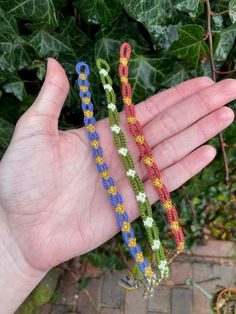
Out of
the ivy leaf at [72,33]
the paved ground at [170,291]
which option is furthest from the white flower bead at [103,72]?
the paved ground at [170,291]

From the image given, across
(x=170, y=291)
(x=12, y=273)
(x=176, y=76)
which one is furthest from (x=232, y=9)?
(x=170, y=291)

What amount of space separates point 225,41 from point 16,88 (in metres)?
0.62

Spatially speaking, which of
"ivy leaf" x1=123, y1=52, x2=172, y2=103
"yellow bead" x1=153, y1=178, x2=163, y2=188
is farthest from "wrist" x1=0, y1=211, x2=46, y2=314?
"ivy leaf" x1=123, y1=52, x2=172, y2=103

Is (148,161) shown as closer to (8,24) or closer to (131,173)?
(131,173)

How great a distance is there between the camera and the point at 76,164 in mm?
1133

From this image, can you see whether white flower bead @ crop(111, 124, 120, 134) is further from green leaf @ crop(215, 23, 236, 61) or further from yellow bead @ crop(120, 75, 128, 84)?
green leaf @ crop(215, 23, 236, 61)

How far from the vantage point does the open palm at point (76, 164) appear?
104cm

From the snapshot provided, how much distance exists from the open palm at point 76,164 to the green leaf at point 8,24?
18 cm

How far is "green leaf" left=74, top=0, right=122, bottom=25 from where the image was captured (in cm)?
97

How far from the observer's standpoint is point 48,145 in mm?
1049

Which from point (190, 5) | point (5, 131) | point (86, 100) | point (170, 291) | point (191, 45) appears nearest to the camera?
point (190, 5)

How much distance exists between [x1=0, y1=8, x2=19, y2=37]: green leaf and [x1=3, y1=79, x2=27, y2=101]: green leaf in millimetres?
170

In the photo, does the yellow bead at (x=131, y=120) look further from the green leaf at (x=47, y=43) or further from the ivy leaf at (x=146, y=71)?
the green leaf at (x=47, y=43)

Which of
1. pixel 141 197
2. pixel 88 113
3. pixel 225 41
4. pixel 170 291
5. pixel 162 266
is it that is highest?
pixel 225 41
